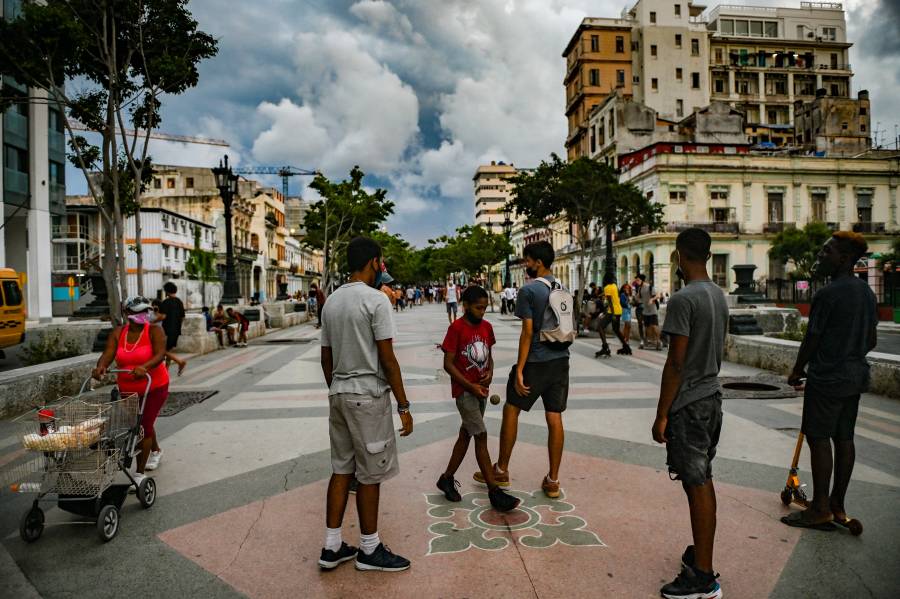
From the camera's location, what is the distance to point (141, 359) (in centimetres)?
437

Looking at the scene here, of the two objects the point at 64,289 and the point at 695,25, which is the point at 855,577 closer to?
the point at 64,289

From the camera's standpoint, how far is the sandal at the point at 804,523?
3.63 meters

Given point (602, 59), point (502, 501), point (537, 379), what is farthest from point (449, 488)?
point (602, 59)

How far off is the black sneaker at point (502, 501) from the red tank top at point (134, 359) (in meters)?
2.67

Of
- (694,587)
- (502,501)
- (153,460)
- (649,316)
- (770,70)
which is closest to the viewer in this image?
(694,587)

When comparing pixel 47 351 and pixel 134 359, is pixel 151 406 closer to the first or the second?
pixel 134 359

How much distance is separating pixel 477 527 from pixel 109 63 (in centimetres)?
894

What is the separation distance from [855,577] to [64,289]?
46466mm

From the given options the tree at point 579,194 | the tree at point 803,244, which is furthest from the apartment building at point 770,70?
the tree at point 579,194

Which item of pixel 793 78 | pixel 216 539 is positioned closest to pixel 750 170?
pixel 793 78

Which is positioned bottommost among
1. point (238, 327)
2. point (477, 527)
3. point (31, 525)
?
point (477, 527)

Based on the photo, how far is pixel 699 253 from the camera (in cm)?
309

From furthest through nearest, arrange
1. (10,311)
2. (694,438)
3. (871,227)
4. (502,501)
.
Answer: (871,227), (10,311), (502,501), (694,438)

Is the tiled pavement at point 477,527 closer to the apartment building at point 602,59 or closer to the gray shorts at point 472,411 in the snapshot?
the gray shorts at point 472,411
